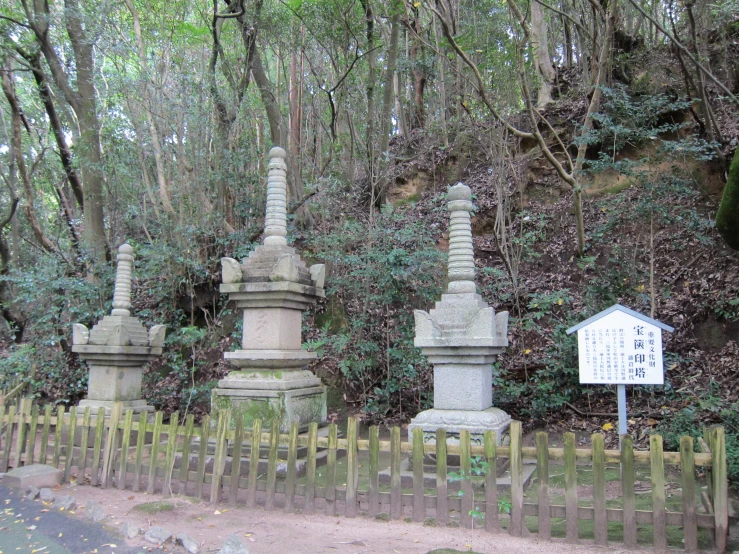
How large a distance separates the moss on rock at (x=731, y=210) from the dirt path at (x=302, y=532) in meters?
3.65

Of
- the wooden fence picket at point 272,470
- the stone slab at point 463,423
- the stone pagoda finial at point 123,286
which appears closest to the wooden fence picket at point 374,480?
the wooden fence picket at point 272,470

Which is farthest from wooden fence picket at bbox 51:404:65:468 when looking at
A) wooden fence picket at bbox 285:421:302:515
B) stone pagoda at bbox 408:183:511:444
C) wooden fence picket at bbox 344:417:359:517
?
stone pagoda at bbox 408:183:511:444

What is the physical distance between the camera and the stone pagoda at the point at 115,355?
8.11m

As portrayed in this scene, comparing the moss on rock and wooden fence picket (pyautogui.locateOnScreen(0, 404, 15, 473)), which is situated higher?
the moss on rock

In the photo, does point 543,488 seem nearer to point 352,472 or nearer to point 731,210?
point 352,472

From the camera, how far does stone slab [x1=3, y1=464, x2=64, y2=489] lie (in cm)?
567

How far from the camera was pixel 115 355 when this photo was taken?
26.5 ft

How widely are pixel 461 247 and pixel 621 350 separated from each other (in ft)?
6.92

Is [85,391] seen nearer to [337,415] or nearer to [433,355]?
[337,415]

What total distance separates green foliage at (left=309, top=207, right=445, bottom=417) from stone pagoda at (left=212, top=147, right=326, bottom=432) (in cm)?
201

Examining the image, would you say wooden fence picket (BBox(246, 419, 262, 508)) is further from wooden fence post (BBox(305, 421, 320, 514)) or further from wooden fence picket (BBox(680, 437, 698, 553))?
wooden fence picket (BBox(680, 437, 698, 553))

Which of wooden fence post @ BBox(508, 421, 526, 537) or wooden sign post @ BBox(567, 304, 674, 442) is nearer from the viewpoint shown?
wooden fence post @ BBox(508, 421, 526, 537)

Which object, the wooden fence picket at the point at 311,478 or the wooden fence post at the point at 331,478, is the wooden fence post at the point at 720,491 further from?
the wooden fence picket at the point at 311,478

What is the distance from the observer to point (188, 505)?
16.7 ft
